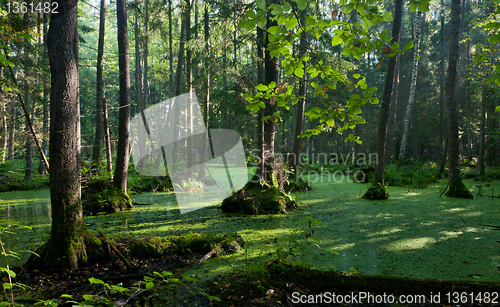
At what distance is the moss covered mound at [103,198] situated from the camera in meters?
6.33

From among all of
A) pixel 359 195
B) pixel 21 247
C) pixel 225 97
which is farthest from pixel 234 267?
pixel 359 195

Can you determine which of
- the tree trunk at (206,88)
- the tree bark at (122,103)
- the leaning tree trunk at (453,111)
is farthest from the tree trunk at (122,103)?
the leaning tree trunk at (453,111)

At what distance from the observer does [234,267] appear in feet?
10.4

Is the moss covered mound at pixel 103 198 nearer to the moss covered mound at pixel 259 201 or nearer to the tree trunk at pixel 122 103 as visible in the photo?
the tree trunk at pixel 122 103

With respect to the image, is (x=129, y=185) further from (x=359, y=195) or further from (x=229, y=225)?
(x=359, y=195)

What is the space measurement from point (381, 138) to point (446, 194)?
7.42 feet

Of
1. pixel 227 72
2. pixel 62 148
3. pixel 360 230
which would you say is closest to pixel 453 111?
pixel 360 230

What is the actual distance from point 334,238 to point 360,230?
0.71 metres

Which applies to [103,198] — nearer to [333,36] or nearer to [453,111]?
[333,36]

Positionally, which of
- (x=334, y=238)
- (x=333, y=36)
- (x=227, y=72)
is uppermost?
(x=227, y=72)

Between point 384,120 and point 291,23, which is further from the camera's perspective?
point 384,120

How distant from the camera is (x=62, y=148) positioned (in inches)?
123

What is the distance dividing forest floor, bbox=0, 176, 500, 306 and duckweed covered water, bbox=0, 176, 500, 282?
0.04 feet

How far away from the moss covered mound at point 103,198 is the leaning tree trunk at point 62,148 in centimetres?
328
